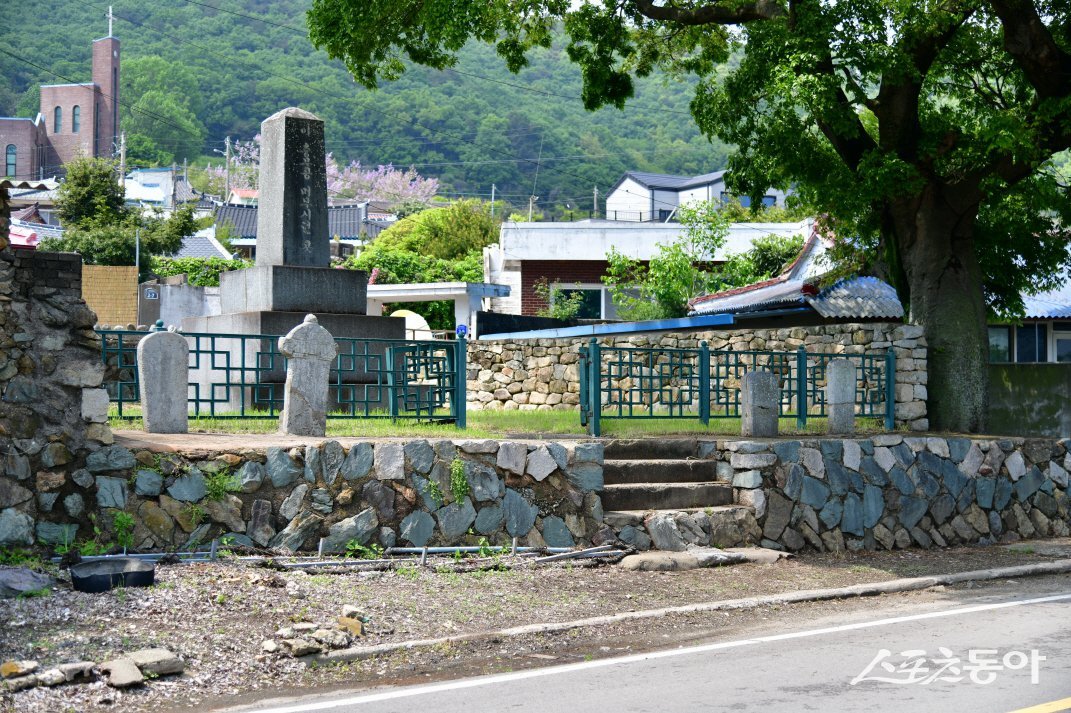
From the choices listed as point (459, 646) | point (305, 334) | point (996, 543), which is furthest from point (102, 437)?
point (996, 543)

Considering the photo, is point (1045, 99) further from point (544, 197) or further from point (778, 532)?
point (544, 197)

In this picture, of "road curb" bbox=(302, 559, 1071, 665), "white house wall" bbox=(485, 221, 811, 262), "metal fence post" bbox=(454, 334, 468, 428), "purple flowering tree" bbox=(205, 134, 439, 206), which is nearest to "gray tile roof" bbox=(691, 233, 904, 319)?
"road curb" bbox=(302, 559, 1071, 665)

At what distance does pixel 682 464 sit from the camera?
551 inches

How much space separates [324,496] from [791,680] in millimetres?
5376

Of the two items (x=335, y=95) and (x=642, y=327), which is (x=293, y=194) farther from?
(x=335, y=95)

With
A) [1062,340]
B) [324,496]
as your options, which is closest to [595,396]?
[324,496]

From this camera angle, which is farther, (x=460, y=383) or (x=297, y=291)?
(x=297, y=291)

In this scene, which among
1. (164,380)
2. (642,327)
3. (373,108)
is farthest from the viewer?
(373,108)

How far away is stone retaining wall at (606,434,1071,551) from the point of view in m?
13.8

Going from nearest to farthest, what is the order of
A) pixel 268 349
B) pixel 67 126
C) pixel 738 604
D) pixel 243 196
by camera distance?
pixel 738 604, pixel 268 349, pixel 243 196, pixel 67 126

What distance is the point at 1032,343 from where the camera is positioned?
29859 mm

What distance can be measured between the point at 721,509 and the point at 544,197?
88.7m

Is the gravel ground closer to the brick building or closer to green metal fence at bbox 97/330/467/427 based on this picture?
green metal fence at bbox 97/330/467/427

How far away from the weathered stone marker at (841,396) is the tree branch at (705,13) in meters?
5.36
